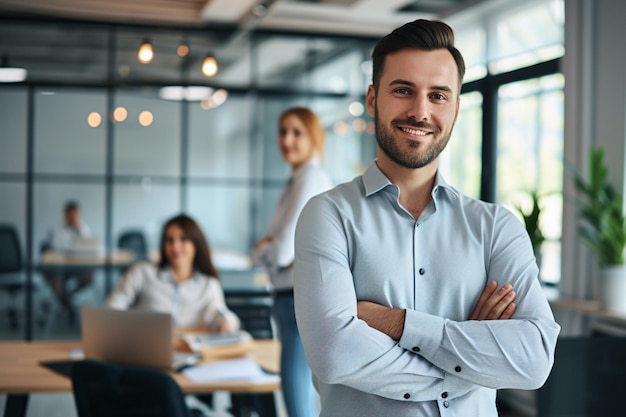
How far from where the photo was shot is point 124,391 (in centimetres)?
283

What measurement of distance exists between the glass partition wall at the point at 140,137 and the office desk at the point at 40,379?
3.43 meters

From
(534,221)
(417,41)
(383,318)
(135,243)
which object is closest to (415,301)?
(383,318)

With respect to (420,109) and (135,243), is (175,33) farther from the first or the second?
(420,109)

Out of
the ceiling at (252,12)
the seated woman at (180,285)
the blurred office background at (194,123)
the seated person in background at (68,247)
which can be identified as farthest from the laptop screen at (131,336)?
the seated person in background at (68,247)

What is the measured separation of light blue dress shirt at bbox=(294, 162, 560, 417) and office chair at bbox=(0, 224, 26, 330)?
5930 millimetres

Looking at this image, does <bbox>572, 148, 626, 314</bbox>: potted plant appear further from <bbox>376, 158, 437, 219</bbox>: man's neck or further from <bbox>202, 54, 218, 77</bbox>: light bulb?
<bbox>376, 158, 437, 219</bbox>: man's neck

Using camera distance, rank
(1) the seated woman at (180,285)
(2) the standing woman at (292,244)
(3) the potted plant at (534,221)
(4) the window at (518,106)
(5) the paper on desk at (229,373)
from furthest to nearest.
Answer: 1. (4) the window at (518,106)
2. (3) the potted plant at (534,221)
3. (1) the seated woman at (180,285)
4. (2) the standing woman at (292,244)
5. (5) the paper on desk at (229,373)

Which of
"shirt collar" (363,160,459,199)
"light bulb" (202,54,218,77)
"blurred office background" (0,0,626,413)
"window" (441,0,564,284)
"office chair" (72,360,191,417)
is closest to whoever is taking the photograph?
"shirt collar" (363,160,459,199)

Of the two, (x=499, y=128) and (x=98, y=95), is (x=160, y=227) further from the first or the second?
(x=499, y=128)

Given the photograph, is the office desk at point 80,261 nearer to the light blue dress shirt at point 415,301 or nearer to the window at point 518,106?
the window at point 518,106

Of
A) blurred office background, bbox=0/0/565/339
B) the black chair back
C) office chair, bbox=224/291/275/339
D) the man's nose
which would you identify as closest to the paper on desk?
office chair, bbox=224/291/275/339

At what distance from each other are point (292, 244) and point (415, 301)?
2.18 meters

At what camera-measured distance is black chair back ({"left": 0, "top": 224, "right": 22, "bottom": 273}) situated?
23.4 feet

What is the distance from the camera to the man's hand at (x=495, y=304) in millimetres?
1812
